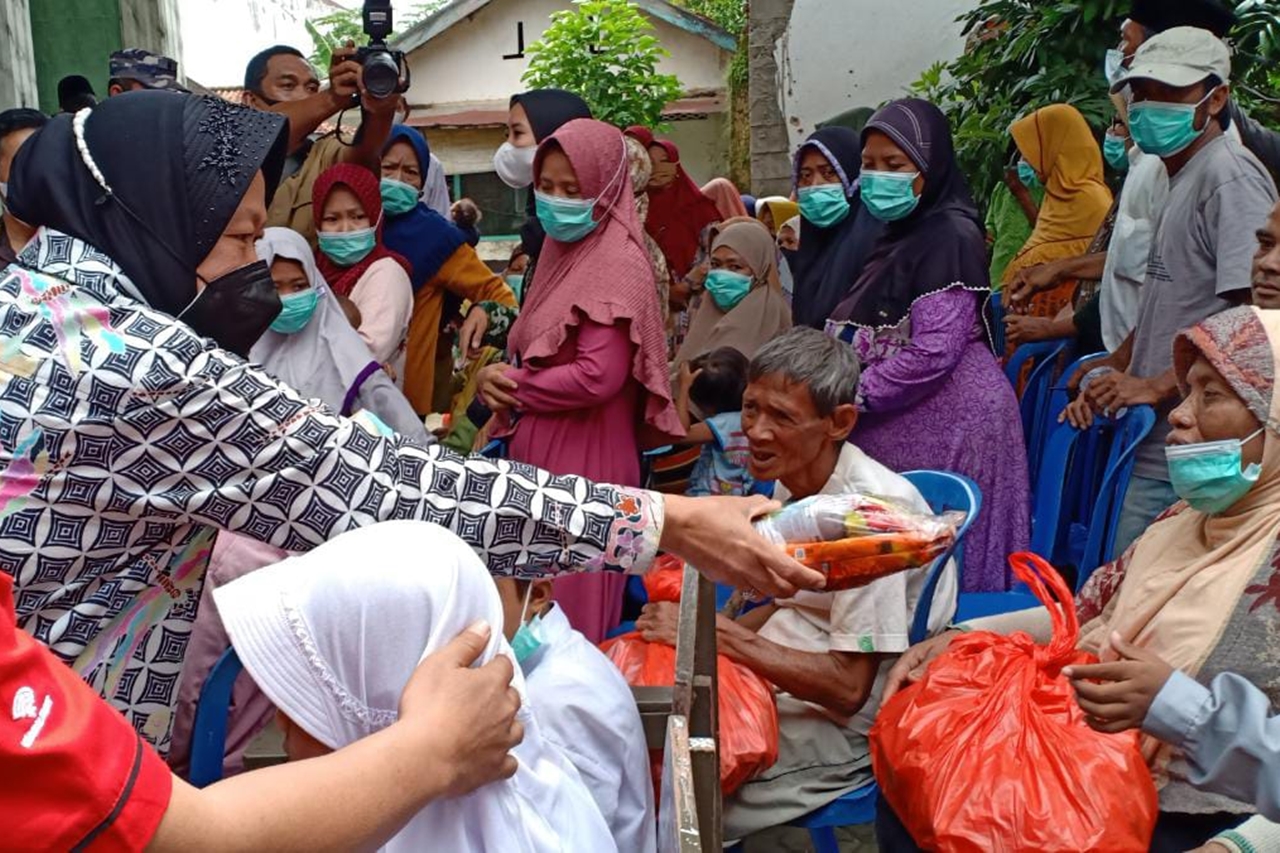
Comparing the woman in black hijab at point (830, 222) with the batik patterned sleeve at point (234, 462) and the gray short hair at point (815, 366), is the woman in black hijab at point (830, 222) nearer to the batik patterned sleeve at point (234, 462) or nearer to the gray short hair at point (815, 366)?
the gray short hair at point (815, 366)

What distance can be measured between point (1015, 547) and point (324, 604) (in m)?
2.78

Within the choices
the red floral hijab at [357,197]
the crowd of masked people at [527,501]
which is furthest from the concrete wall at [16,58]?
the red floral hijab at [357,197]

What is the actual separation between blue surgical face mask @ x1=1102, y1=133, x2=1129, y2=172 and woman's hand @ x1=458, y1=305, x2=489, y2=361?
2.86 metres

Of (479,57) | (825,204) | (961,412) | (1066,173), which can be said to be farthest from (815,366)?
(479,57)

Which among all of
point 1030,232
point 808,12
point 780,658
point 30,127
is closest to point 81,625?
point 780,658

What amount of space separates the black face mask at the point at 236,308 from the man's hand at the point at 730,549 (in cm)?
68

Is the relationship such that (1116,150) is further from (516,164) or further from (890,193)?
(516,164)

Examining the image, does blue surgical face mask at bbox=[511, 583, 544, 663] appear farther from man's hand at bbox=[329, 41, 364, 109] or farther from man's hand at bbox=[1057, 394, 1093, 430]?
man's hand at bbox=[329, 41, 364, 109]

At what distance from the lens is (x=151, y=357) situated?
144 centimetres

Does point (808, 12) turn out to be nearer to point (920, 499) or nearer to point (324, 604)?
point (920, 499)

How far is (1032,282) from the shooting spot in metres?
4.71

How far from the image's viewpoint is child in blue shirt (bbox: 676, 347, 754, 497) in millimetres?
4195

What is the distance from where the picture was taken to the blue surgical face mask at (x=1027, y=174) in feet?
18.0

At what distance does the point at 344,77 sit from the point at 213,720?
2.91 metres
